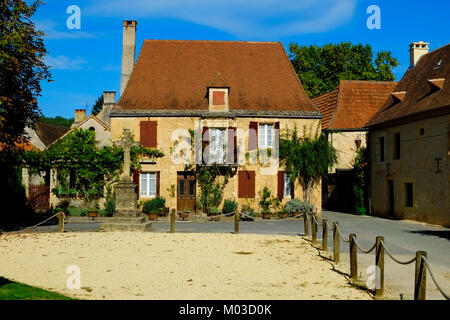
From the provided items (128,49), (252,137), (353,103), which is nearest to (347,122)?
(353,103)

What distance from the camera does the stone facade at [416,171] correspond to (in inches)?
746

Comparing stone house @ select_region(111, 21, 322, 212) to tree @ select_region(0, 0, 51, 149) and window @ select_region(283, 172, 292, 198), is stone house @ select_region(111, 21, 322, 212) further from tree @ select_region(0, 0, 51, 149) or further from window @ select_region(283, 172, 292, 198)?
tree @ select_region(0, 0, 51, 149)

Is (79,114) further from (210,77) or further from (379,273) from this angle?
(379,273)

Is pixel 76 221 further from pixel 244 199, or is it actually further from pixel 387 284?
pixel 387 284

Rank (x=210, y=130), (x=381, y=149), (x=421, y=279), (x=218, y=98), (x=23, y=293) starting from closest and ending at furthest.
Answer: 1. (x=421, y=279)
2. (x=23, y=293)
3. (x=210, y=130)
4. (x=218, y=98)
5. (x=381, y=149)

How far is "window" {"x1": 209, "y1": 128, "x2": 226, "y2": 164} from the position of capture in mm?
22500

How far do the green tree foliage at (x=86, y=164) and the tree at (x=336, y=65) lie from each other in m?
19.6

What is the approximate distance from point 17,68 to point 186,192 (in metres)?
11.5

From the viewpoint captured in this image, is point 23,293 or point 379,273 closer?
point 23,293

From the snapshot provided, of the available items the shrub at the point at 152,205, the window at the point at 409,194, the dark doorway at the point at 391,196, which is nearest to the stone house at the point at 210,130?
the shrub at the point at 152,205

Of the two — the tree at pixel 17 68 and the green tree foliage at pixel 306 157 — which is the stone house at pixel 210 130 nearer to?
the green tree foliage at pixel 306 157

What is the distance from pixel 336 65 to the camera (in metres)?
37.4

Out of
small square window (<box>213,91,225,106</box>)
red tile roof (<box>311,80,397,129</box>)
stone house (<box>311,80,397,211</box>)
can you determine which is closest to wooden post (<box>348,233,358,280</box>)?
small square window (<box>213,91,225,106</box>)

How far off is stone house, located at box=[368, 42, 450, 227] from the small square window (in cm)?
878
